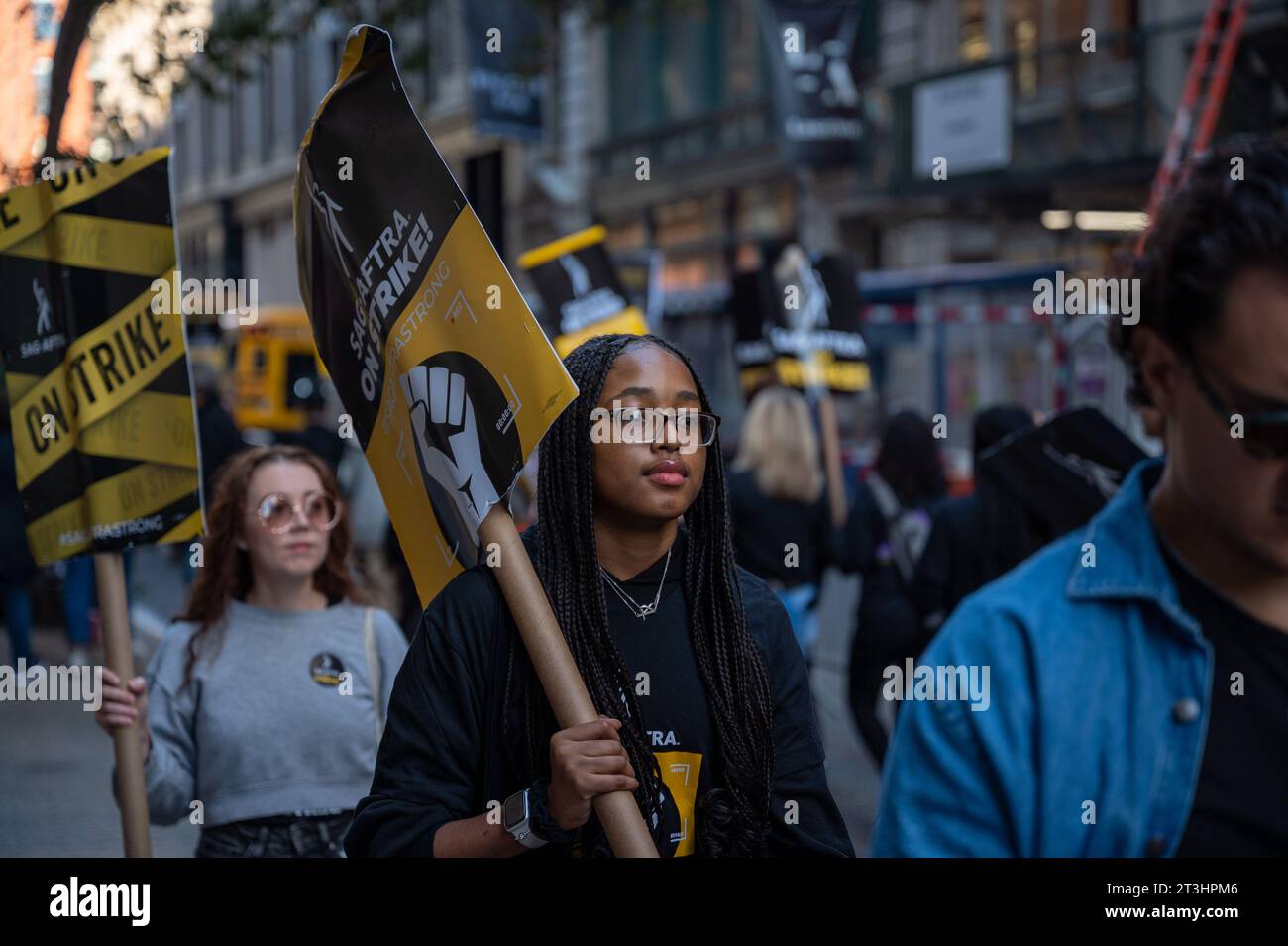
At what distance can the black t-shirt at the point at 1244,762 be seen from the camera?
1.71 meters

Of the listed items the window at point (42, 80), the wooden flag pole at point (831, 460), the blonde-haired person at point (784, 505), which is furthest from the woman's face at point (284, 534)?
the wooden flag pole at point (831, 460)

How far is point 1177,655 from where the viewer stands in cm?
175

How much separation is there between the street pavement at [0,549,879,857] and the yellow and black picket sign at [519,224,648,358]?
221 centimetres

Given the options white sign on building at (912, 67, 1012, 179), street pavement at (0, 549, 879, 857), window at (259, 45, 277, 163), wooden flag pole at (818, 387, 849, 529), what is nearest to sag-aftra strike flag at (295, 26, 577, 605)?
street pavement at (0, 549, 879, 857)

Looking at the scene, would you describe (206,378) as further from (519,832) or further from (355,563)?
(519,832)

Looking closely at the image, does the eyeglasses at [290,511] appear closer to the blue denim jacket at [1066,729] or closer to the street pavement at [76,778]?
the street pavement at [76,778]

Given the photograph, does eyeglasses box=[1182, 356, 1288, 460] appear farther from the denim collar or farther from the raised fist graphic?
the raised fist graphic

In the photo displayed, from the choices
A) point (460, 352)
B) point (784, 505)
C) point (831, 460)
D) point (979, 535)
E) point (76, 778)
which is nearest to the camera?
point (460, 352)

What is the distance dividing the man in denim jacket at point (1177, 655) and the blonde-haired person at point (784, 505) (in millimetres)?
5634

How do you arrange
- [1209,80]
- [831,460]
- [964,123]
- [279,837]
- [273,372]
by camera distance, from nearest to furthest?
[279,837], [831,460], [1209,80], [964,123], [273,372]

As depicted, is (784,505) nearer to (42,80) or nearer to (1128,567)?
(42,80)

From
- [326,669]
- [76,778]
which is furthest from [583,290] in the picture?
[326,669]

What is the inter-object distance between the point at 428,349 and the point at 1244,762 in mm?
1531
